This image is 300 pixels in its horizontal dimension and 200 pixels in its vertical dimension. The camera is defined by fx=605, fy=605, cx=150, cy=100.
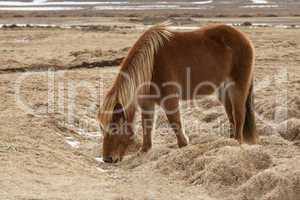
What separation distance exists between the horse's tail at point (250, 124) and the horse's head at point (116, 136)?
1.62m

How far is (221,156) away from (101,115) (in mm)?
1391

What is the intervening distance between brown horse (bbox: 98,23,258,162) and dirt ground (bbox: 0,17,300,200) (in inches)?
11.9

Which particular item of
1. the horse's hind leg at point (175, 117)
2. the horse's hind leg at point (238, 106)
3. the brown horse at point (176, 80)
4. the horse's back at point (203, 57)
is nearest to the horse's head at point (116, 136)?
the brown horse at point (176, 80)

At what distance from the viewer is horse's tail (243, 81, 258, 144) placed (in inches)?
293

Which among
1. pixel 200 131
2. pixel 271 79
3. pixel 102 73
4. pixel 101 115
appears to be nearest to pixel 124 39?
pixel 102 73

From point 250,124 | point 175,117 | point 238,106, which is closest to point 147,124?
point 175,117

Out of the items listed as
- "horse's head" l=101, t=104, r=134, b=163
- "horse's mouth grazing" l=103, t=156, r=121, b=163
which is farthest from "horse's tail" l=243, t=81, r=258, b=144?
"horse's mouth grazing" l=103, t=156, r=121, b=163

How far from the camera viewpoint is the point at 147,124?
7.04m

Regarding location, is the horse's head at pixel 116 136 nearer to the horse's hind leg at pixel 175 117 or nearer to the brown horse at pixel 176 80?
the brown horse at pixel 176 80

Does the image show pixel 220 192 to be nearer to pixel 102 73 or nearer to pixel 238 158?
pixel 238 158

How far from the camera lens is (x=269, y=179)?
527cm

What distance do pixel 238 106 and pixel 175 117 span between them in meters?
0.95

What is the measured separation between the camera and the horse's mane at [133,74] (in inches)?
256

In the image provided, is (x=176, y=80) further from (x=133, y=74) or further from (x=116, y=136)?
(x=116, y=136)
